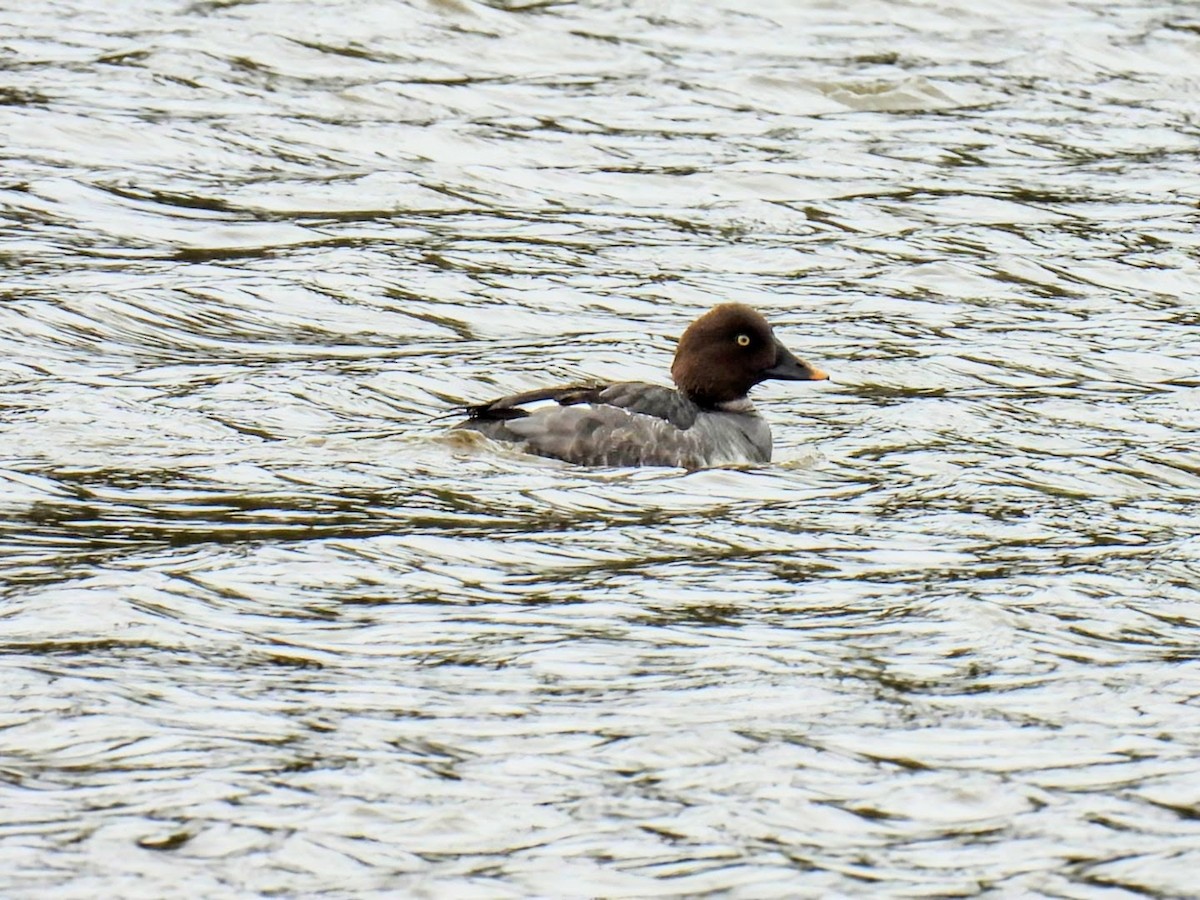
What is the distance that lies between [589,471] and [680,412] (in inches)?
26.1

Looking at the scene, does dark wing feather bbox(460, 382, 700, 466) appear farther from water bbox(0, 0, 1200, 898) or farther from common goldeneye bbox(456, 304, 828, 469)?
water bbox(0, 0, 1200, 898)

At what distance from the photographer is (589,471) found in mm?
10273

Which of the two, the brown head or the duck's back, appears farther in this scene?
the brown head

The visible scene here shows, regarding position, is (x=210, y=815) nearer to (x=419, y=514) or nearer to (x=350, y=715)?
(x=350, y=715)

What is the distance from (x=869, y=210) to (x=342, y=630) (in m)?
8.65

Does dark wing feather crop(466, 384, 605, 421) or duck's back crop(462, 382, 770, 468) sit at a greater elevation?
dark wing feather crop(466, 384, 605, 421)

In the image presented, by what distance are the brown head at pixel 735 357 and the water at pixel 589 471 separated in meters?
0.35

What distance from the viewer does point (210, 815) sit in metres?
5.85

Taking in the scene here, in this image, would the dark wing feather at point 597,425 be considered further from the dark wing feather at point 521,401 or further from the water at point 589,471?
the water at point 589,471

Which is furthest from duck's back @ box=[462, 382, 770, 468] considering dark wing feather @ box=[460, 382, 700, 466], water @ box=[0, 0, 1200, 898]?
water @ box=[0, 0, 1200, 898]

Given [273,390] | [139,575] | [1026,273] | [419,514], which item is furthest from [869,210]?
[139,575]

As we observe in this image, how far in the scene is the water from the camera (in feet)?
19.6

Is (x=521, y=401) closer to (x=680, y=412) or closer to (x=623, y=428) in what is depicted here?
(x=623, y=428)

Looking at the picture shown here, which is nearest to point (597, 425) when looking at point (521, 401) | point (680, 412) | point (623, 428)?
point (623, 428)
